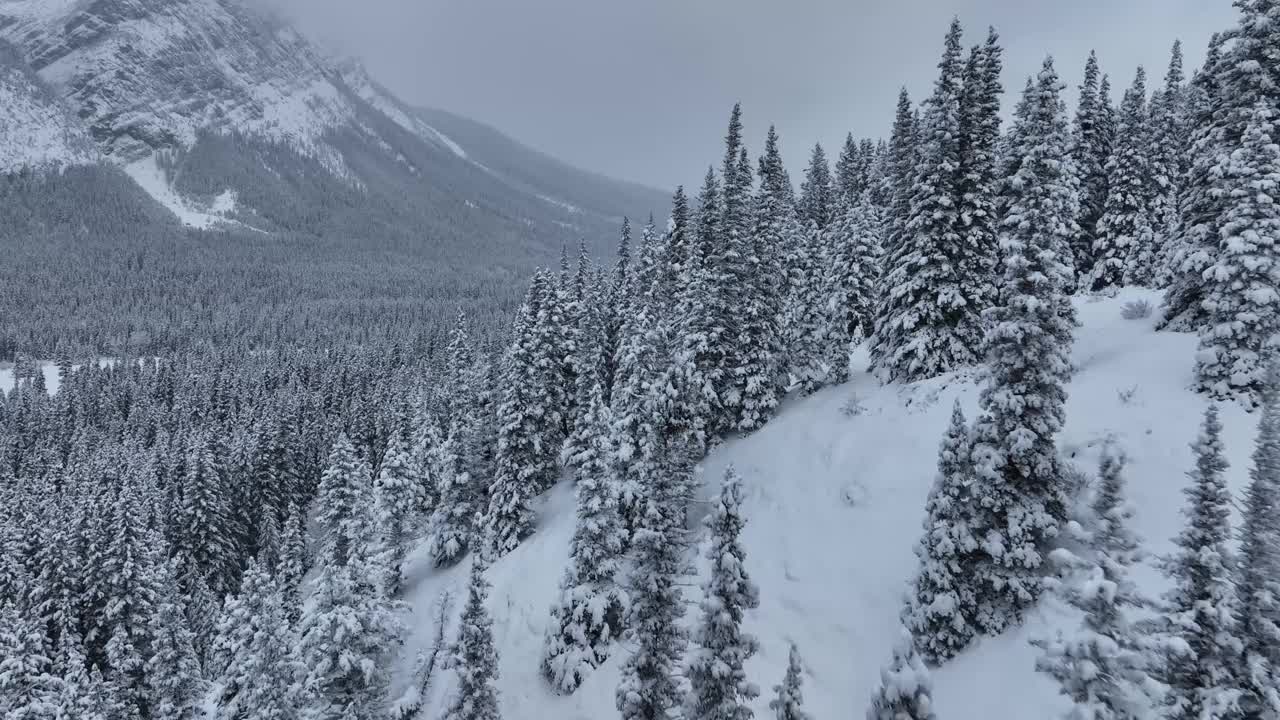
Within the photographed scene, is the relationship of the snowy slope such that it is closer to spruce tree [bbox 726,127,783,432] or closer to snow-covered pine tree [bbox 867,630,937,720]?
spruce tree [bbox 726,127,783,432]

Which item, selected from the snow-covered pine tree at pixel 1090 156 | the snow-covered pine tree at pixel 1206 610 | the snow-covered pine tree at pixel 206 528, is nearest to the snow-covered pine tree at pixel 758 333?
the snow-covered pine tree at pixel 1206 610

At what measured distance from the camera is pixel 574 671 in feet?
82.2

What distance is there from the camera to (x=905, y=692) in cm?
952

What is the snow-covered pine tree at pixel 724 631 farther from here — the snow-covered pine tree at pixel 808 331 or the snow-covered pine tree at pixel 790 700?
the snow-covered pine tree at pixel 808 331

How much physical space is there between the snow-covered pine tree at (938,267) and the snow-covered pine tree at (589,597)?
48.6 ft

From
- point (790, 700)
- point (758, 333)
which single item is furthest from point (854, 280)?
point (790, 700)

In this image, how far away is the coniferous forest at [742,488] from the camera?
10.6 meters

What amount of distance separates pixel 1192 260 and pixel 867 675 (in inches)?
663

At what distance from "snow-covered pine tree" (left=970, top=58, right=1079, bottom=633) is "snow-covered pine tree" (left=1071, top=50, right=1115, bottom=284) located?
3743 centimetres

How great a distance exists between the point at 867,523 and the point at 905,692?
15.5m

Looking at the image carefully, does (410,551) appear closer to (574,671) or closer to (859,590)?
(574,671)

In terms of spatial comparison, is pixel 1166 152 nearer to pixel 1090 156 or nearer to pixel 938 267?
pixel 1090 156

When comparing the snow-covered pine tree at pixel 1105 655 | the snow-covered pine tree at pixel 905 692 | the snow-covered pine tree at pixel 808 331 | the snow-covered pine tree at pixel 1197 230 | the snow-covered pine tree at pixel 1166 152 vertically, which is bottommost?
the snow-covered pine tree at pixel 905 692

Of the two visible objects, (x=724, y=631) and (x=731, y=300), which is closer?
(x=724, y=631)
